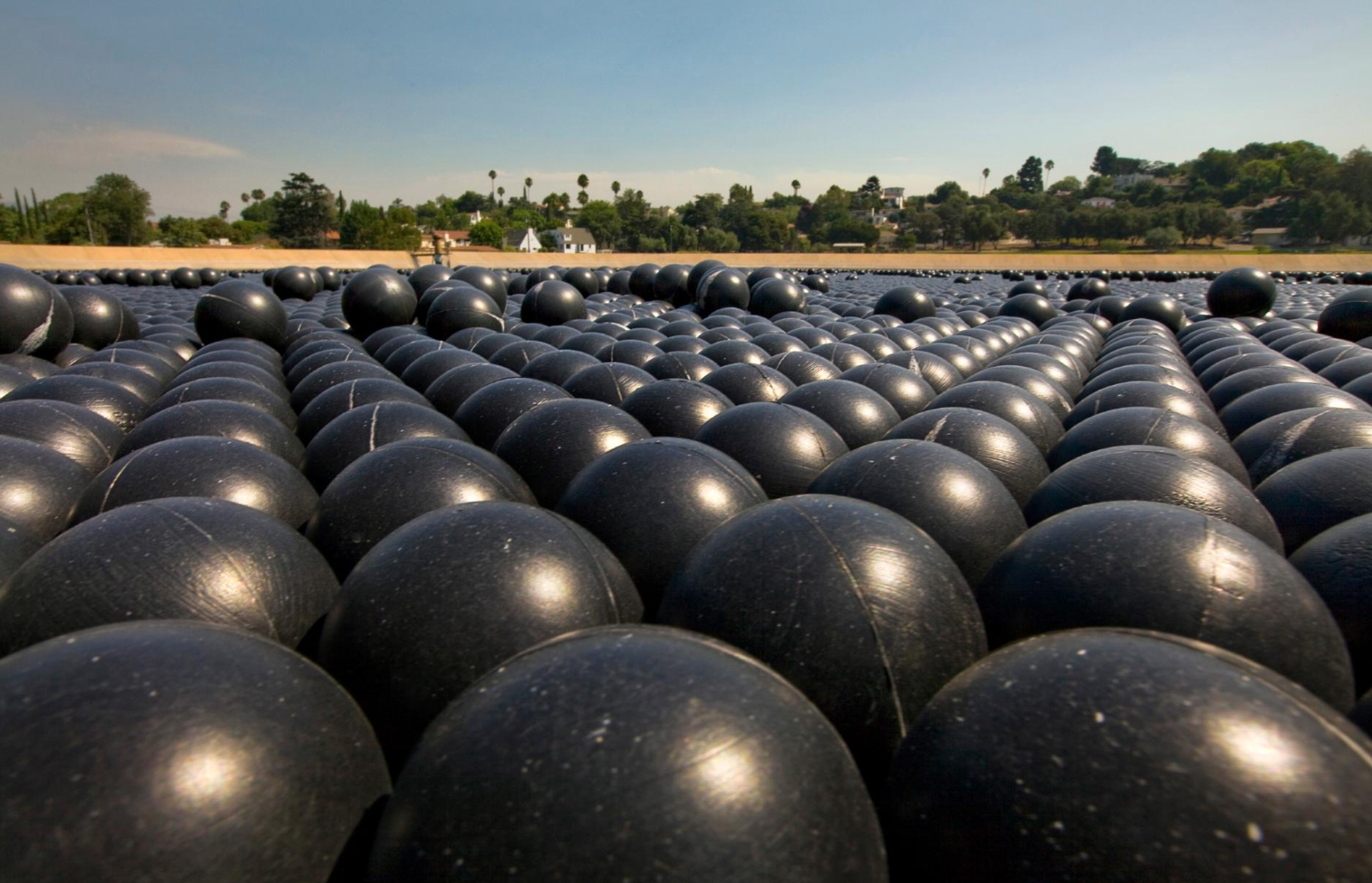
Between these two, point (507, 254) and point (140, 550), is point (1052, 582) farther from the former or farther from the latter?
point (507, 254)

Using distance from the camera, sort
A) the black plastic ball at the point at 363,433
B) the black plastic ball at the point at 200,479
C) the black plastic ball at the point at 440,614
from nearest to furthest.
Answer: the black plastic ball at the point at 440,614 → the black plastic ball at the point at 200,479 → the black plastic ball at the point at 363,433

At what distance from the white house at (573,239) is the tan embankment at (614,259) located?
70.7m

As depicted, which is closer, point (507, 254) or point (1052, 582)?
point (1052, 582)

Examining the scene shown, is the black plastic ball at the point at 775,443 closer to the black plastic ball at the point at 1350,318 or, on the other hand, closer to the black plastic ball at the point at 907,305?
the black plastic ball at the point at 1350,318

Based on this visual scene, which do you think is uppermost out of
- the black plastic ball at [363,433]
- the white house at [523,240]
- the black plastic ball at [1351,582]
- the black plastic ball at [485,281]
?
the white house at [523,240]

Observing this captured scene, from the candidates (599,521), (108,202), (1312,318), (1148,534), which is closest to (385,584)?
(599,521)

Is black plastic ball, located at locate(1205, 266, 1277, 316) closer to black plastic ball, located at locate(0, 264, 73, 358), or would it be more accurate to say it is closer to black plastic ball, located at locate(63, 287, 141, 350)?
black plastic ball, located at locate(63, 287, 141, 350)

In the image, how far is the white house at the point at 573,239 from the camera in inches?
5585

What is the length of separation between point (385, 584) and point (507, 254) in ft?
224

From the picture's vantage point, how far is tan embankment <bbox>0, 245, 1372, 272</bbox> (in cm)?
4809

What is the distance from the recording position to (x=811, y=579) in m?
3.65

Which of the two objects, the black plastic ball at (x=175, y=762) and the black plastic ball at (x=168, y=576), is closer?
the black plastic ball at (x=175, y=762)

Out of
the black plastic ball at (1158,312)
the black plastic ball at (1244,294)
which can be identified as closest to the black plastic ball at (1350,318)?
the black plastic ball at (1158,312)

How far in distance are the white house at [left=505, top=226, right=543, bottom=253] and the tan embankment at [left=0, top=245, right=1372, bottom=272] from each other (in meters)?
70.9
